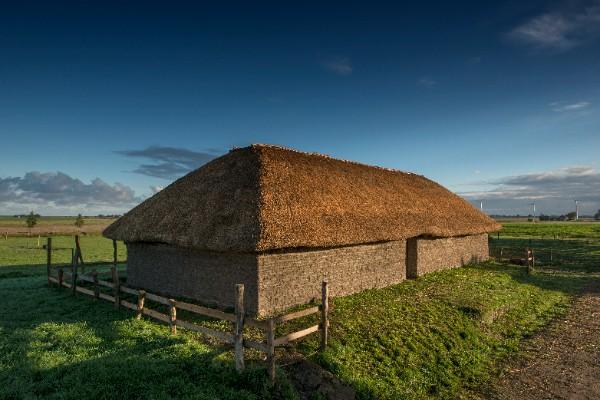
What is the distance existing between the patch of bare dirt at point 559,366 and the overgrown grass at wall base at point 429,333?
0.58 metres

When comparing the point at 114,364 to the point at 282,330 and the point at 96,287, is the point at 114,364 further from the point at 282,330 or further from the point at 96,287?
the point at 96,287

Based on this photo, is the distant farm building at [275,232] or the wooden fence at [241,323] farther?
the distant farm building at [275,232]

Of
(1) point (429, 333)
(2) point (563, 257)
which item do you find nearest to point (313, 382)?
(1) point (429, 333)

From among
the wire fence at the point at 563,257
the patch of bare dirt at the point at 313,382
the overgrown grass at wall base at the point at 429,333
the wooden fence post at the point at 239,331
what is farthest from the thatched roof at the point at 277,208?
the wire fence at the point at 563,257

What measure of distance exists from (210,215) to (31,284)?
11.7 metres

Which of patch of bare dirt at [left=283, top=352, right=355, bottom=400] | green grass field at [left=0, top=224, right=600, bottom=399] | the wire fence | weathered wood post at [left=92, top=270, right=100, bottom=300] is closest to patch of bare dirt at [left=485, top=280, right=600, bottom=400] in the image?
green grass field at [left=0, top=224, right=600, bottom=399]

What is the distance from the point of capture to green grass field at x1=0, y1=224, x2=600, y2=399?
7.81 metres

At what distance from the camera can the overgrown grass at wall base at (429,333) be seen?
9477 mm

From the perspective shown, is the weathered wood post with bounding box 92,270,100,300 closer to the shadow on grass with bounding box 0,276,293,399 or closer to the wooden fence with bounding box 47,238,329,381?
the wooden fence with bounding box 47,238,329,381

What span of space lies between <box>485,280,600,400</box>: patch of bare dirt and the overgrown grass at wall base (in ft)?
1.90

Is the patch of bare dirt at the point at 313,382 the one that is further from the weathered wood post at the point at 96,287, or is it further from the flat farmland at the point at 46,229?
the flat farmland at the point at 46,229

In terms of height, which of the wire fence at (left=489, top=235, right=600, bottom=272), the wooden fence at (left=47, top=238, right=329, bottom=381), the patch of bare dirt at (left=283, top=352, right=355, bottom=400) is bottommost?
the patch of bare dirt at (left=283, top=352, right=355, bottom=400)

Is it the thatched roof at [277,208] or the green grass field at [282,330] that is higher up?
the thatched roof at [277,208]

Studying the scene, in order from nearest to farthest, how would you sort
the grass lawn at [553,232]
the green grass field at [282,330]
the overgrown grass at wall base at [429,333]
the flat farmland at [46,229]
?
1. the green grass field at [282,330]
2. the overgrown grass at wall base at [429,333]
3. the grass lawn at [553,232]
4. the flat farmland at [46,229]
